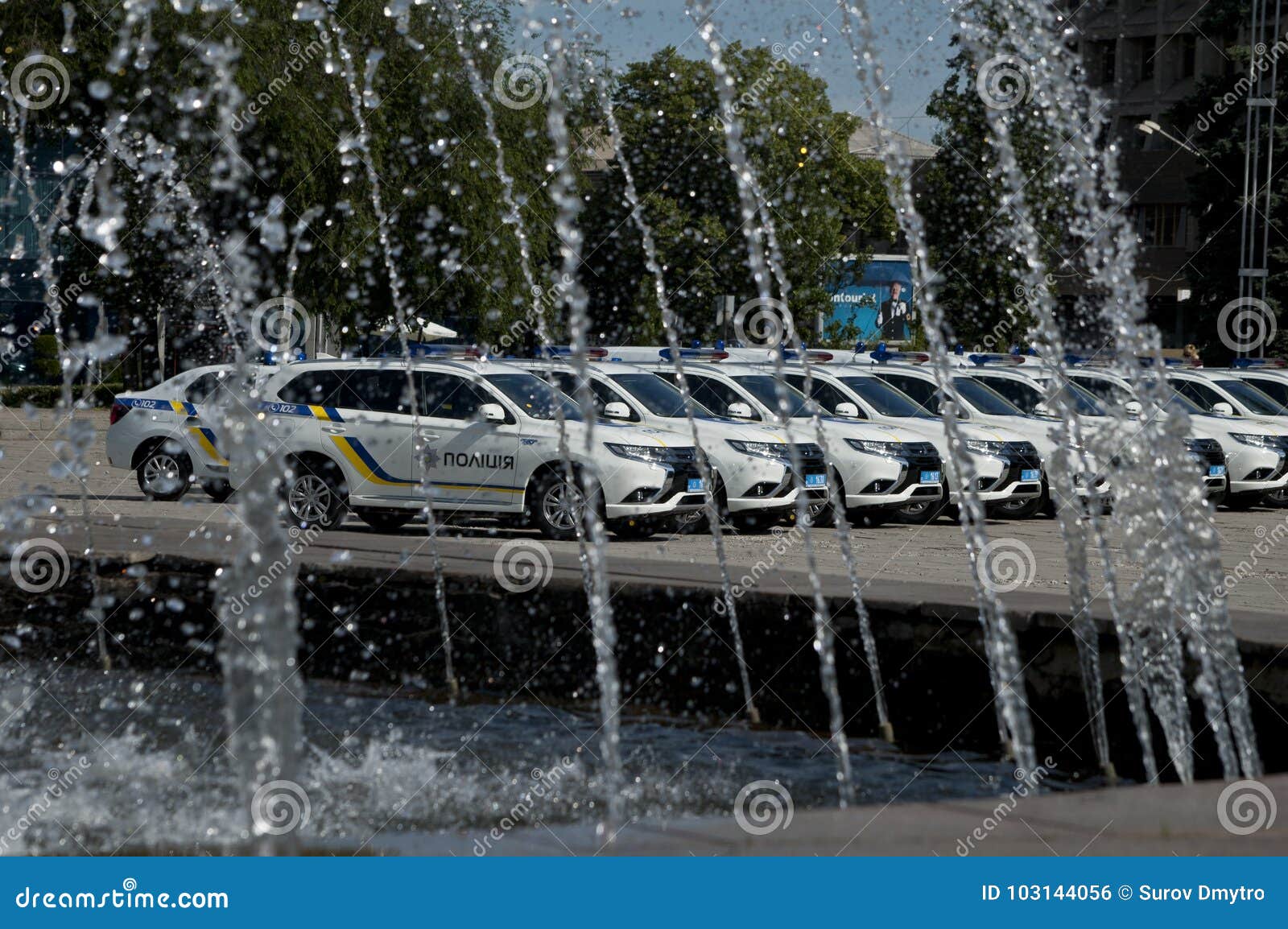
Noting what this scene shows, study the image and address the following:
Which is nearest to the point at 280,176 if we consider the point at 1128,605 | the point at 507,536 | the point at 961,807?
the point at 507,536

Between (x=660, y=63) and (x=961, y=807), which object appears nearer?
(x=961, y=807)

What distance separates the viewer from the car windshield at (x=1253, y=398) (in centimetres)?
2167

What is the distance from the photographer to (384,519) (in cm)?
1667

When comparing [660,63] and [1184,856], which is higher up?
[660,63]

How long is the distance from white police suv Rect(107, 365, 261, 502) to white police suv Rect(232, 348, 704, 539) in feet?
5.15

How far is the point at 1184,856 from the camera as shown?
156 inches

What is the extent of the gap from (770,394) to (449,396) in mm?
3933

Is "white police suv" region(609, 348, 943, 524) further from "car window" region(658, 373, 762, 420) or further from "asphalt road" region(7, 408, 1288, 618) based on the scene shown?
"asphalt road" region(7, 408, 1288, 618)

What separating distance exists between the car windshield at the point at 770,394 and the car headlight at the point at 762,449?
37.1 inches

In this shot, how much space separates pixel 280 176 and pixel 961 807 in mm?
24734

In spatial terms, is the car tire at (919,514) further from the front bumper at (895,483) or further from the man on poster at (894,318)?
the man on poster at (894,318)

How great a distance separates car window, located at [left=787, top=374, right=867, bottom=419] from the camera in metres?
18.3

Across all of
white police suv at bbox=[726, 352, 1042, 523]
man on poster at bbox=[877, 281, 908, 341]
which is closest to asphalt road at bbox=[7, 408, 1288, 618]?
white police suv at bbox=[726, 352, 1042, 523]

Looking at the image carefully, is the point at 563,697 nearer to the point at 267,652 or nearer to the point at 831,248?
the point at 267,652
